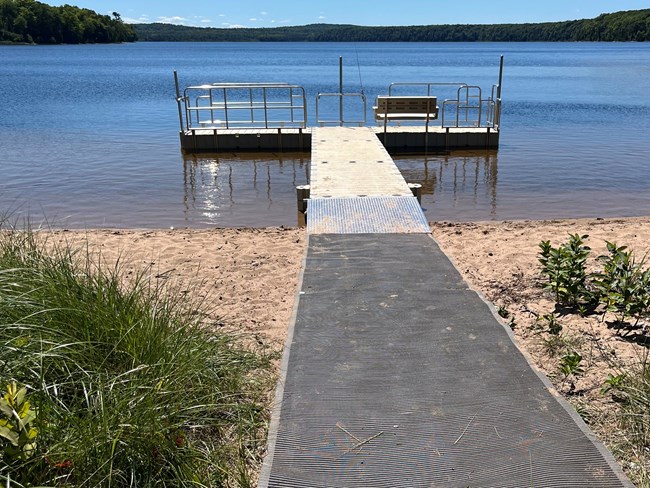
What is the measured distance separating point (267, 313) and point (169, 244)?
2.72m

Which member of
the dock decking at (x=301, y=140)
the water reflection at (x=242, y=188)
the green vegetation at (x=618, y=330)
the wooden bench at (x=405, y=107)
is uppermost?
the wooden bench at (x=405, y=107)

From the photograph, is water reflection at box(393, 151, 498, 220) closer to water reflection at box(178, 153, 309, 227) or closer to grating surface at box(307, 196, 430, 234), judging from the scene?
grating surface at box(307, 196, 430, 234)

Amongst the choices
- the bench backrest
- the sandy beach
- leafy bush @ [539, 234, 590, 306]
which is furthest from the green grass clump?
the bench backrest

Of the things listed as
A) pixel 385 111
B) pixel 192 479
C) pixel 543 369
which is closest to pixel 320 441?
pixel 192 479

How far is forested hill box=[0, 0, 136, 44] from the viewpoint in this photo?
111375 millimetres

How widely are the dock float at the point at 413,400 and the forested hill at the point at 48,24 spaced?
12409 cm

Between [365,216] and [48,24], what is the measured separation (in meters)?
129

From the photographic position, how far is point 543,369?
13.7 ft

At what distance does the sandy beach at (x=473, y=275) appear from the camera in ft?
13.7

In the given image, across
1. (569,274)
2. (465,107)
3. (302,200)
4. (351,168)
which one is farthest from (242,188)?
(569,274)

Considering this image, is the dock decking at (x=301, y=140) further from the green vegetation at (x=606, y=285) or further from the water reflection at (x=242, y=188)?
the green vegetation at (x=606, y=285)

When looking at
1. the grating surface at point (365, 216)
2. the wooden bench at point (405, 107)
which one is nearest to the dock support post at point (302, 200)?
the grating surface at point (365, 216)

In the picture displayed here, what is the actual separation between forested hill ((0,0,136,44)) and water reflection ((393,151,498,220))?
116 m

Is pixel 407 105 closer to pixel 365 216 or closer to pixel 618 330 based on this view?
pixel 365 216
